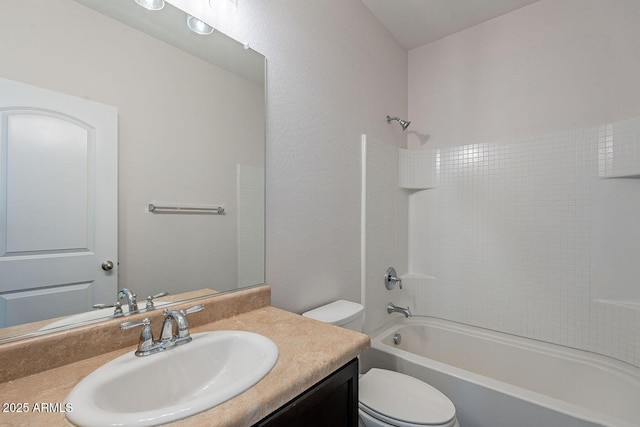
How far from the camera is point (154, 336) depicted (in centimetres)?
90

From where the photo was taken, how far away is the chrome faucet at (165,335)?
799 mm

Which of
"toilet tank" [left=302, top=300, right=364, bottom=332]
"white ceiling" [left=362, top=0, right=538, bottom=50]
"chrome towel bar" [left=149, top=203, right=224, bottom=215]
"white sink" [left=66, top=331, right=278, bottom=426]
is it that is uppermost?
"white ceiling" [left=362, top=0, right=538, bottom=50]

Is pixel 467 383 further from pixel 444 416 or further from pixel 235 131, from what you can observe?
pixel 235 131

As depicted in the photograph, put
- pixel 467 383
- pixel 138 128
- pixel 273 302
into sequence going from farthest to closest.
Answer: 1. pixel 467 383
2. pixel 273 302
3. pixel 138 128

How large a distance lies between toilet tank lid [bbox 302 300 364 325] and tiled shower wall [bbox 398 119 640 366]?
902 millimetres

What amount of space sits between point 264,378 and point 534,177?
208 centimetres

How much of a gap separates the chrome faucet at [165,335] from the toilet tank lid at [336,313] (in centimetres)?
67

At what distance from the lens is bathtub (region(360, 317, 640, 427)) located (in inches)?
50.6

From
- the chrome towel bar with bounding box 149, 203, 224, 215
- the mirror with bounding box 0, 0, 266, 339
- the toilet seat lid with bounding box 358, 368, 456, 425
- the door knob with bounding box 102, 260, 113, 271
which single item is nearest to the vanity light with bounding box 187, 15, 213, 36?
the mirror with bounding box 0, 0, 266, 339

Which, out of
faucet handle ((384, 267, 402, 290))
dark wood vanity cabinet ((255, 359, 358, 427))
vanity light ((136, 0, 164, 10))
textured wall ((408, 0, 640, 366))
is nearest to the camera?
dark wood vanity cabinet ((255, 359, 358, 427))

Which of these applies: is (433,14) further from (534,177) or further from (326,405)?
(326,405)

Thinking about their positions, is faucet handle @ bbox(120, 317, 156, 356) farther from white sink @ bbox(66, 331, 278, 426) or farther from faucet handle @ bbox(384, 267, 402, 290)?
faucet handle @ bbox(384, 267, 402, 290)

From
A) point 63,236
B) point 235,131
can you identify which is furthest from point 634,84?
point 63,236

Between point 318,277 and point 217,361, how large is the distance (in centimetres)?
76
